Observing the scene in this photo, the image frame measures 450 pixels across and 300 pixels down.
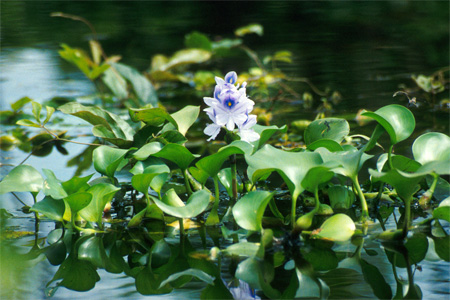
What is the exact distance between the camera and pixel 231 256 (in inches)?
38.7

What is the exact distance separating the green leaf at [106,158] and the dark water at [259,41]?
20 cm

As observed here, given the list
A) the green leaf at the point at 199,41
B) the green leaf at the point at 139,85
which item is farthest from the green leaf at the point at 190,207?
the green leaf at the point at 199,41

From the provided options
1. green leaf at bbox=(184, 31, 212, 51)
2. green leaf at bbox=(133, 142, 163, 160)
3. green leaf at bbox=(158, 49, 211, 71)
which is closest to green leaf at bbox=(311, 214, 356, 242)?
green leaf at bbox=(133, 142, 163, 160)

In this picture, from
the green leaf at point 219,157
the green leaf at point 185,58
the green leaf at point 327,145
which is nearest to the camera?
the green leaf at point 219,157

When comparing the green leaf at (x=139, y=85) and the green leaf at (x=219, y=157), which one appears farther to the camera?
the green leaf at (x=139, y=85)

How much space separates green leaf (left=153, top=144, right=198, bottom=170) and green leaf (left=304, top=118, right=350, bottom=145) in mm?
290

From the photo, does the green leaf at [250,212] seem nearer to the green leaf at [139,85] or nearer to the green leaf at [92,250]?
the green leaf at [92,250]

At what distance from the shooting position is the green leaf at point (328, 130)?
49.6 inches

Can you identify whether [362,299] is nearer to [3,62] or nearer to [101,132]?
[101,132]

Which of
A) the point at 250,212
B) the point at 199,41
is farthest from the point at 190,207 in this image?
the point at 199,41

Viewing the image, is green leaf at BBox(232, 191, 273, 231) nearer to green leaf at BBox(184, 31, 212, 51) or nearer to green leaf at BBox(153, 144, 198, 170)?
green leaf at BBox(153, 144, 198, 170)

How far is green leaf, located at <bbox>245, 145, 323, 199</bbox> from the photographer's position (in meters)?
1.00

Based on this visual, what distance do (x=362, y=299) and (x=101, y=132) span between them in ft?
2.31

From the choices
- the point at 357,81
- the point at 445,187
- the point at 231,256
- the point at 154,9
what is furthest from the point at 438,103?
the point at 154,9
